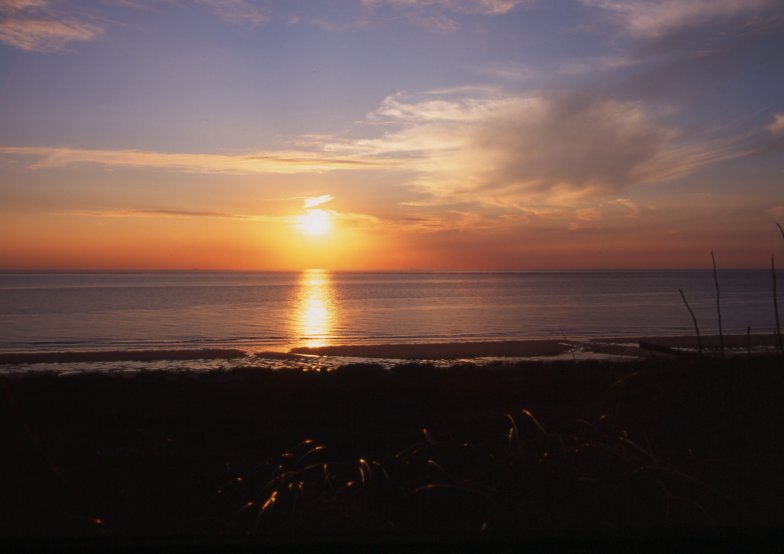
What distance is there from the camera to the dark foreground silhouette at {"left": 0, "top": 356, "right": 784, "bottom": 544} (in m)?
3.75

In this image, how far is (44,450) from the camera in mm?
7703

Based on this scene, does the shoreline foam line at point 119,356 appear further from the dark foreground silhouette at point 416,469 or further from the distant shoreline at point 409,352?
the dark foreground silhouette at point 416,469

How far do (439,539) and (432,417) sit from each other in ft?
26.6

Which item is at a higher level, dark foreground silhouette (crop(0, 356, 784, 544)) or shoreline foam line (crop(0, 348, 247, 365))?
dark foreground silhouette (crop(0, 356, 784, 544))

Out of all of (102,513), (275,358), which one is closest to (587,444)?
(102,513)

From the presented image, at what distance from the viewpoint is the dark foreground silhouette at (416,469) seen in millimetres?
3752

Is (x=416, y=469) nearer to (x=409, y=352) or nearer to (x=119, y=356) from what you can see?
(x=409, y=352)

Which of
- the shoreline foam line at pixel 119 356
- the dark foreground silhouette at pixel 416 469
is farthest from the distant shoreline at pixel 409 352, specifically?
the dark foreground silhouette at pixel 416 469

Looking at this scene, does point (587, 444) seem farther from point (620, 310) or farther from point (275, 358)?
point (620, 310)

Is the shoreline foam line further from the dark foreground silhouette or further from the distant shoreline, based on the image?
the dark foreground silhouette

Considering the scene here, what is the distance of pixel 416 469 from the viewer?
17.2ft

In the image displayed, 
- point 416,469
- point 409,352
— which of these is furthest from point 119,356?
point 416,469

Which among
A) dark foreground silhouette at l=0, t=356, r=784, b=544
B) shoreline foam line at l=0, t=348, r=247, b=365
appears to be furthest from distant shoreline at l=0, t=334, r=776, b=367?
dark foreground silhouette at l=0, t=356, r=784, b=544

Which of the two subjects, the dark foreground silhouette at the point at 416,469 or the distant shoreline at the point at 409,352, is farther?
the distant shoreline at the point at 409,352
